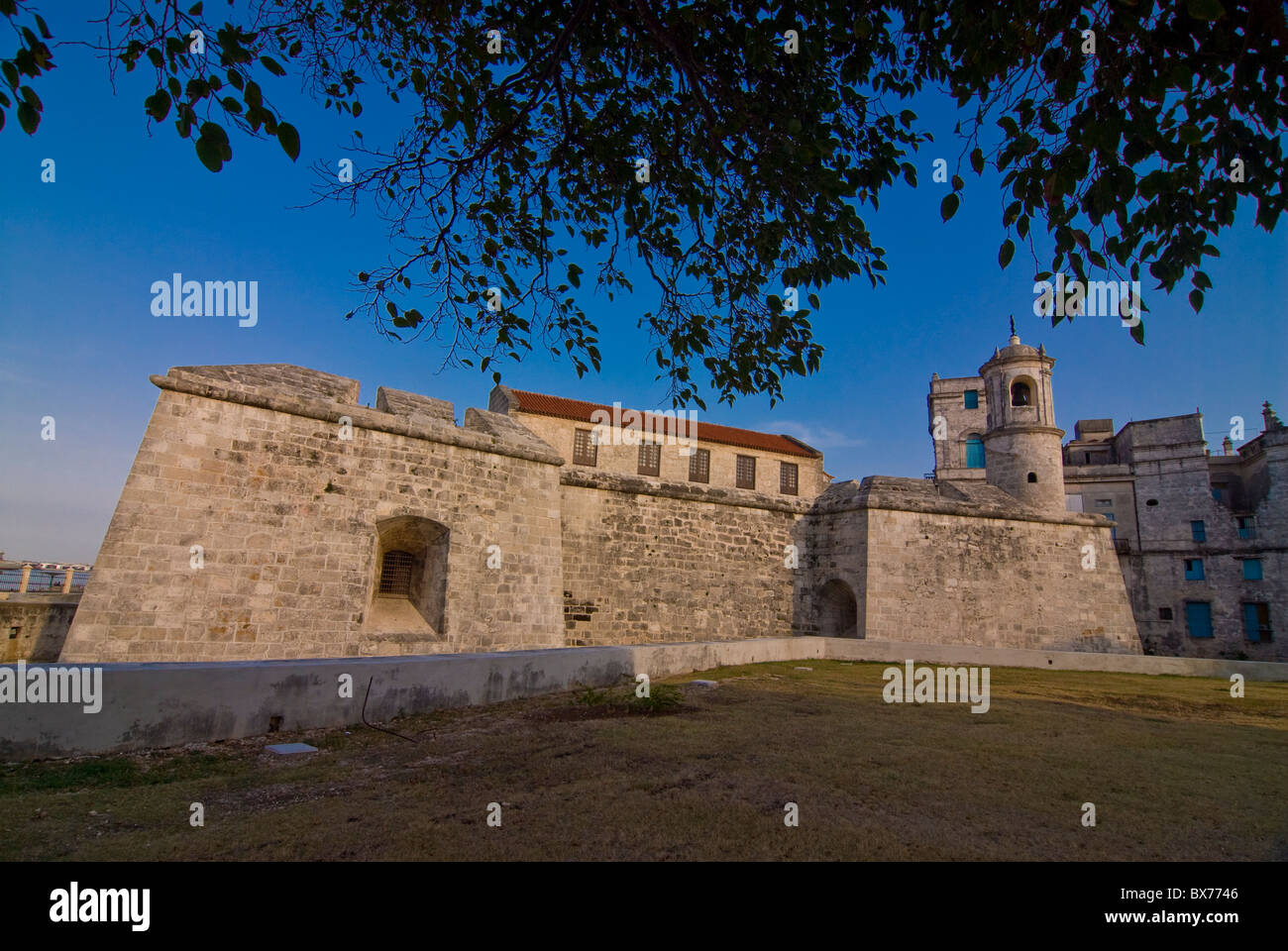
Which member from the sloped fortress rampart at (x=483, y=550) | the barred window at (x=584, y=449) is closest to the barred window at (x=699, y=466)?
the barred window at (x=584, y=449)

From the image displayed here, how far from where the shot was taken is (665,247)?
648cm

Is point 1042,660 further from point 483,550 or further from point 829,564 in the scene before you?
point 483,550

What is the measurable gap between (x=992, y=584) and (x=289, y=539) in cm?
1725

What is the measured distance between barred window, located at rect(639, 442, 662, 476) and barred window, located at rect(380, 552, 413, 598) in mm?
17252

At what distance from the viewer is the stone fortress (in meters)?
9.48

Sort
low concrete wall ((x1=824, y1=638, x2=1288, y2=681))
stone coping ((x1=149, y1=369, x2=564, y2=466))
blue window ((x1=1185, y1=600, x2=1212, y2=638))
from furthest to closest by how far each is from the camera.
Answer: blue window ((x1=1185, y1=600, x2=1212, y2=638)) < low concrete wall ((x1=824, y1=638, x2=1288, y2=681)) < stone coping ((x1=149, y1=369, x2=564, y2=466))

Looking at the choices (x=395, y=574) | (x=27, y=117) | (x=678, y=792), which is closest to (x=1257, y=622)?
(x=395, y=574)

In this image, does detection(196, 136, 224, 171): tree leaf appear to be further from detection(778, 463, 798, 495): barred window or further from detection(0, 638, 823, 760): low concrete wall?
detection(778, 463, 798, 495): barred window

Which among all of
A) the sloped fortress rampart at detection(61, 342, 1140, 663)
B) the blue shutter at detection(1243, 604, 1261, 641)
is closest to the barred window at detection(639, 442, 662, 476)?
the sloped fortress rampart at detection(61, 342, 1140, 663)

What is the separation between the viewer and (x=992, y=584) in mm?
17125

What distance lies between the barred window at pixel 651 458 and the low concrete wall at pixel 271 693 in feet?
65.8

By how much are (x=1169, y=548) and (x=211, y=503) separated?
127ft

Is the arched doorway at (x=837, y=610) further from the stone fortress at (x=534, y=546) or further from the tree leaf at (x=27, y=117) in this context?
the tree leaf at (x=27, y=117)

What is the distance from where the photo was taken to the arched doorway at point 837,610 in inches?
672
